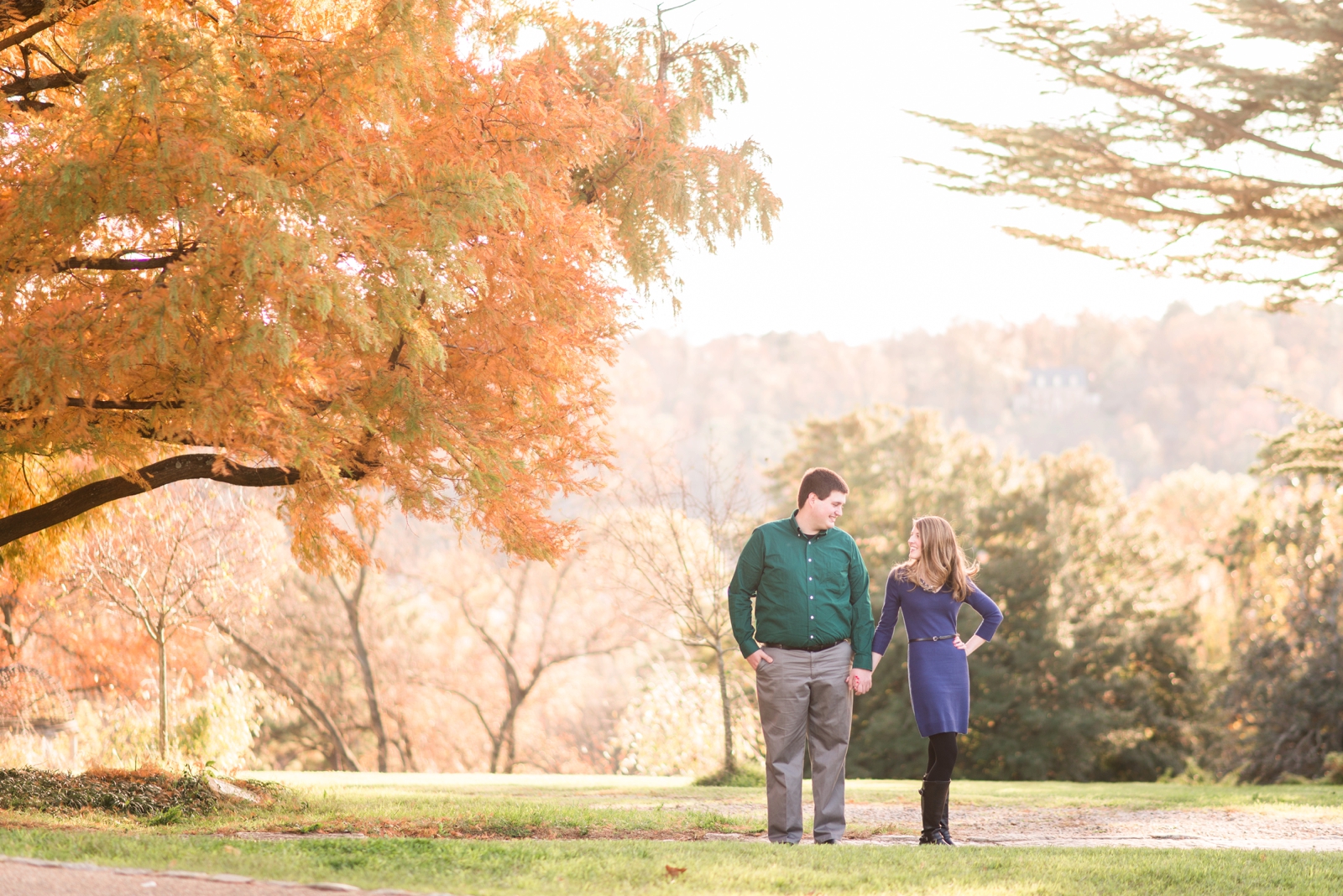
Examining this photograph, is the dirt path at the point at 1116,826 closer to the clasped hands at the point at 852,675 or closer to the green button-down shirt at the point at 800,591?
the clasped hands at the point at 852,675

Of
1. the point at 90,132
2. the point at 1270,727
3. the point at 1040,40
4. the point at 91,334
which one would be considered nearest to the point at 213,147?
the point at 90,132

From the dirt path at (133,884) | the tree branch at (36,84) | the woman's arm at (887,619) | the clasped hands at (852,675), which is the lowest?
the dirt path at (133,884)

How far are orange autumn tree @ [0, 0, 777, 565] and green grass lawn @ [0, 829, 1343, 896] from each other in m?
2.32

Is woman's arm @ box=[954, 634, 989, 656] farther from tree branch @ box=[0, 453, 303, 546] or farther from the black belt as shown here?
tree branch @ box=[0, 453, 303, 546]

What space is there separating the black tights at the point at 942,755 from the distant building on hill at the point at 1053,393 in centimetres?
7623

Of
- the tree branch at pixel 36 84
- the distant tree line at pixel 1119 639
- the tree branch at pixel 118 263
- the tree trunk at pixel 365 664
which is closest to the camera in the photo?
the tree branch at pixel 118 263

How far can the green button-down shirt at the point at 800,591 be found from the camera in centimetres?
630

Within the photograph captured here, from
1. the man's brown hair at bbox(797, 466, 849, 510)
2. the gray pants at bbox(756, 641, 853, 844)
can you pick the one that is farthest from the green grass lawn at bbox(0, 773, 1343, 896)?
the man's brown hair at bbox(797, 466, 849, 510)

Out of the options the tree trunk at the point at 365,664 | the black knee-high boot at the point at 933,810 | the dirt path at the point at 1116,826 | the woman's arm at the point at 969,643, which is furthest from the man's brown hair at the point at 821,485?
the tree trunk at the point at 365,664

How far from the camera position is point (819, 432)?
36000 millimetres

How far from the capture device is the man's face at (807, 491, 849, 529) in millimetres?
6332

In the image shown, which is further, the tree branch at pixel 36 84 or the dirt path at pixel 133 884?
the tree branch at pixel 36 84

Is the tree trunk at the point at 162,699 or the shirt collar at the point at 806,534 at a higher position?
the shirt collar at the point at 806,534

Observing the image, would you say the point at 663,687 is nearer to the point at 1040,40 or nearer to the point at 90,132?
the point at 1040,40
